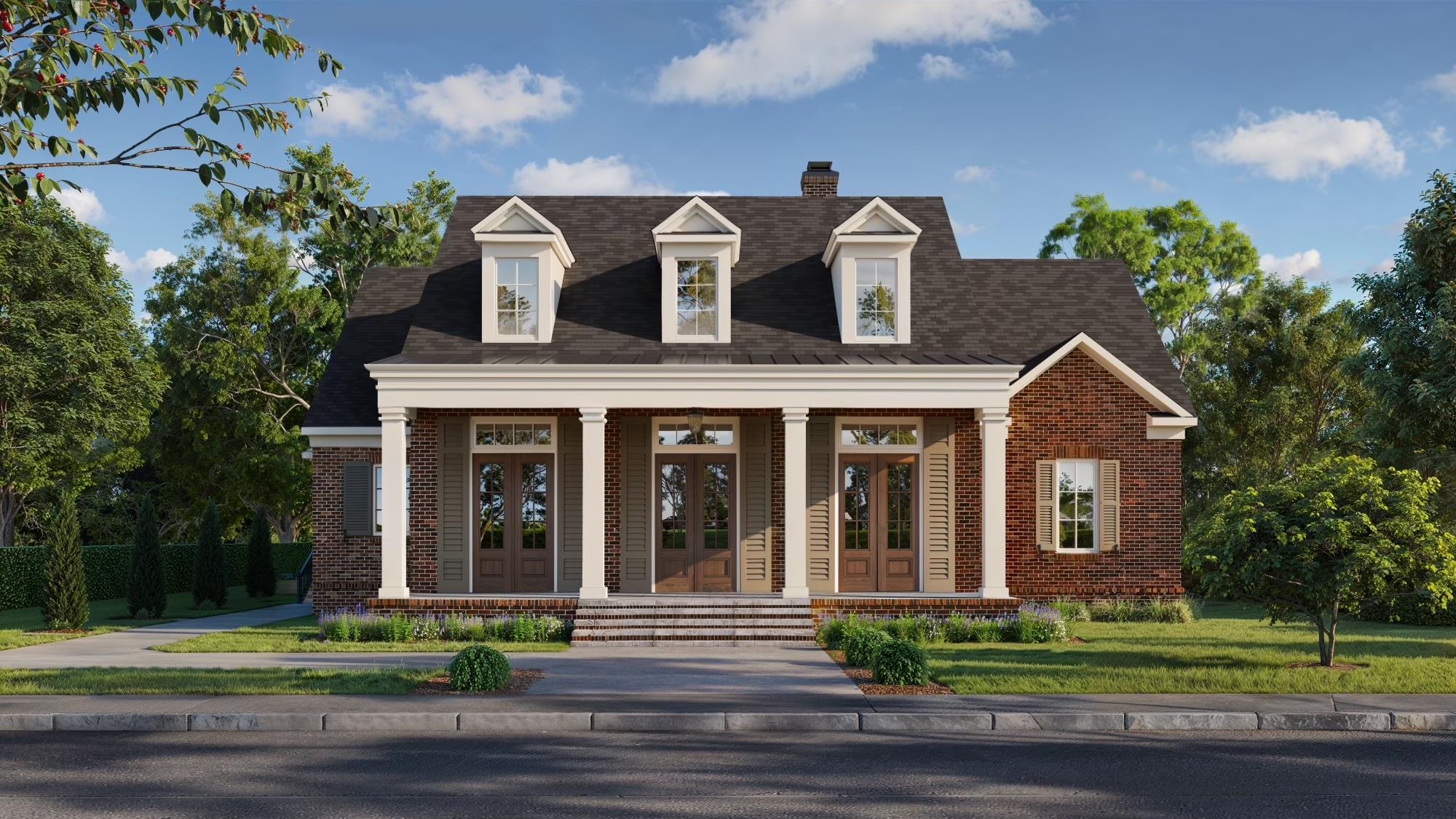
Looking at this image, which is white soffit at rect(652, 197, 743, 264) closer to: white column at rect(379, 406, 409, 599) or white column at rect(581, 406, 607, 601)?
white column at rect(581, 406, 607, 601)

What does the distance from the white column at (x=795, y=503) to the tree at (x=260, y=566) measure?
18641 mm

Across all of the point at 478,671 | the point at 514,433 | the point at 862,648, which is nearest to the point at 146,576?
the point at 514,433

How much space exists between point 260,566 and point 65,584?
454 inches

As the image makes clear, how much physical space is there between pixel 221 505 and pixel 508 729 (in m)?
35.8

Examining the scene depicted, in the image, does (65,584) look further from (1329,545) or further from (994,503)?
(1329,545)

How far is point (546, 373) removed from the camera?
63.4 ft

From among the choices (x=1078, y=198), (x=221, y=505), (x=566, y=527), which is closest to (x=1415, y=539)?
(x=566, y=527)

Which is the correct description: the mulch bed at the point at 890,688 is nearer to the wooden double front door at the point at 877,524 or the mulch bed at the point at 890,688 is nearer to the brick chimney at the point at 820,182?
the wooden double front door at the point at 877,524

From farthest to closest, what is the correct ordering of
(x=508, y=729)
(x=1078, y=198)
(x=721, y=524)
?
1. (x=1078, y=198)
2. (x=721, y=524)
3. (x=508, y=729)

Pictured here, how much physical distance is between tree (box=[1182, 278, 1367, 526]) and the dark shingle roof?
26.3ft

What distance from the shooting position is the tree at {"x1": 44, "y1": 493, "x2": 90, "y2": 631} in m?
20.7

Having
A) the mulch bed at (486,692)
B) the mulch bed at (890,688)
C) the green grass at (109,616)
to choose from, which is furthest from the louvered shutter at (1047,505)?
the green grass at (109,616)

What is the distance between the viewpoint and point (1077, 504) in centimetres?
2217

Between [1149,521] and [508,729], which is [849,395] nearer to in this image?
[1149,521]
